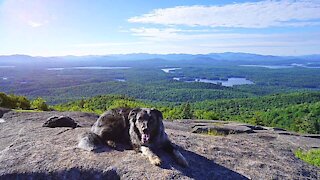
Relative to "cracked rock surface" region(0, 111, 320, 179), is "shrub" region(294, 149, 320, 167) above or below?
below

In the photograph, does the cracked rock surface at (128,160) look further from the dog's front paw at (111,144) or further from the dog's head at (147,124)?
the dog's head at (147,124)

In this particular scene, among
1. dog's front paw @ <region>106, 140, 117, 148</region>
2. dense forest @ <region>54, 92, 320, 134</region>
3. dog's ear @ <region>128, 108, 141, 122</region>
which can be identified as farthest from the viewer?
dense forest @ <region>54, 92, 320, 134</region>

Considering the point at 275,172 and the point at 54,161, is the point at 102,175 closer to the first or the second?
the point at 54,161

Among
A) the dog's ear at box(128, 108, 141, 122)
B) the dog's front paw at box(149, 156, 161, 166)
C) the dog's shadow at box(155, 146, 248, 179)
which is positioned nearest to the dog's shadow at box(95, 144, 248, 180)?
the dog's shadow at box(155, 146, 248, 179)

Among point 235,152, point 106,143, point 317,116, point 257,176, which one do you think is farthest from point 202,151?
point 317,116

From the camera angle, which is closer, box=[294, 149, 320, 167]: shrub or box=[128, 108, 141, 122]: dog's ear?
box=[128, 108, 141, 122]: dog's ear

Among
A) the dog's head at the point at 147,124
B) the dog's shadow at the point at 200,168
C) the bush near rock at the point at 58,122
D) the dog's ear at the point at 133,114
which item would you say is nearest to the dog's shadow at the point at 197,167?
the dog's shadow at the point at 200,168

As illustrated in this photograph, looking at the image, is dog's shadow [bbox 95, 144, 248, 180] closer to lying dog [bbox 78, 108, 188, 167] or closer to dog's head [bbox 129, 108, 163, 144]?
lying dog [bbox 78, 108, 188, 167]
